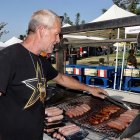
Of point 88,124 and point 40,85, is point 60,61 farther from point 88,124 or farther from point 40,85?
point 40,85

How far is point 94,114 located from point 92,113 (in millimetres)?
55

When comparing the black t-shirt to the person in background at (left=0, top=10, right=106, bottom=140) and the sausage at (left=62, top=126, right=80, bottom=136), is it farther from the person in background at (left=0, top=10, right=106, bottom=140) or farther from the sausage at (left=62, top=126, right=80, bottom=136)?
the sausage at (left=62, top=126, right=80, bottom=136)

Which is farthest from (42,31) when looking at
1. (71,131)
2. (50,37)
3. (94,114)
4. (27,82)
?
(94,114)

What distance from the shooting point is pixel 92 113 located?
162 inches

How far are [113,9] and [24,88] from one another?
1085 centimetres

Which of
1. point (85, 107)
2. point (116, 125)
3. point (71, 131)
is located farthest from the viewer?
point (85, 107)

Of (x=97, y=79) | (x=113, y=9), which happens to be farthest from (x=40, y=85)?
(x=113, y=9)

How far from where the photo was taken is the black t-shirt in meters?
2.19

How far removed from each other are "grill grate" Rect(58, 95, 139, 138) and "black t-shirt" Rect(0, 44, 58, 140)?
118cm

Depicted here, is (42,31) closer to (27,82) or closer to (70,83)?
(27,82)

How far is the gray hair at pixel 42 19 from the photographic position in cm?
232

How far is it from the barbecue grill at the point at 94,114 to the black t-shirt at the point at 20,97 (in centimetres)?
99

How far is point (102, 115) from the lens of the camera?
3.90 m

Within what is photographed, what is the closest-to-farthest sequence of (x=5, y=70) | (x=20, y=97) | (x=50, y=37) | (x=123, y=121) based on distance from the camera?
(x=5, y=70) → (x=20, y=97) → (x=50, y=37) → (x=123, y=121)
